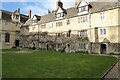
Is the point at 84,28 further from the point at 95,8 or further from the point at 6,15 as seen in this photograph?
the point at 6,15

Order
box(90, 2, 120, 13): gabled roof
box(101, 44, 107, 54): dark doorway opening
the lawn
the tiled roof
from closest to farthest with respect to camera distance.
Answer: the lawn < box(90, 2, 120, 13): gabled roof < the tiled roof < box(101, 44, 107, 54): dark doorway opening

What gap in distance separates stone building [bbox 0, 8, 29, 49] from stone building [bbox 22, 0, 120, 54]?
9386 millimetres

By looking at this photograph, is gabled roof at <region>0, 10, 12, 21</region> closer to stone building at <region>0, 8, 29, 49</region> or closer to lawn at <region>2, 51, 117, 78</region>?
stone building at <region>0, 8, 29, 49</region>

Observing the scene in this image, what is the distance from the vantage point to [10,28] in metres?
51.1

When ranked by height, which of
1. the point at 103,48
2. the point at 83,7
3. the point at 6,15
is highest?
the point at 6,15

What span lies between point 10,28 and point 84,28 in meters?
25.4

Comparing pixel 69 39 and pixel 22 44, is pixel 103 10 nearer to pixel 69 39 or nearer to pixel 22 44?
pixel 69 39

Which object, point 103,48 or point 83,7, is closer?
point 103,48

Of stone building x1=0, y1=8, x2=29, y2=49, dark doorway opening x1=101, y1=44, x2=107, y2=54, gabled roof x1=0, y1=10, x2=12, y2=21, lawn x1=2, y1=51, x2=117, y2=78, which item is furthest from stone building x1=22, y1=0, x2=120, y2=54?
lawn x1=2, y1=51, x2=117, y2=78

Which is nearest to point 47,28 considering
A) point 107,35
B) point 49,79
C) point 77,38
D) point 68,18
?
point 68,18

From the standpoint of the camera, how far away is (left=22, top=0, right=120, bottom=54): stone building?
3056cm

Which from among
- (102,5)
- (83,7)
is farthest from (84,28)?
(102,5)

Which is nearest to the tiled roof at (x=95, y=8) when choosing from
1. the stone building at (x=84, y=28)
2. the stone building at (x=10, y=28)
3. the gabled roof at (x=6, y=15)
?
the stone building at (x=84, y=28)

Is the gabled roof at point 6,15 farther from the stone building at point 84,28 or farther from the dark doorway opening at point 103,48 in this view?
the dark doorway opening at point 103,48
